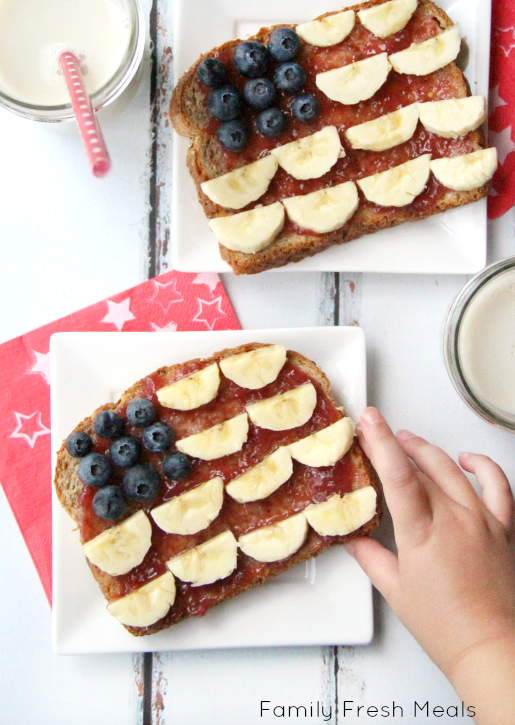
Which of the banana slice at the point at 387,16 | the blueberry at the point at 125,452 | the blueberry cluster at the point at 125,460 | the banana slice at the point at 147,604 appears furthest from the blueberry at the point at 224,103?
the banana slice at the point at 147,604

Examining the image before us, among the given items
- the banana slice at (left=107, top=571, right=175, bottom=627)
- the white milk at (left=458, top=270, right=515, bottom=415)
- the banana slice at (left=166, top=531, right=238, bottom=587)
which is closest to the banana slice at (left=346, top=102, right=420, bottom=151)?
the white milk at (left=458, top=270, right=515, bottom=415)

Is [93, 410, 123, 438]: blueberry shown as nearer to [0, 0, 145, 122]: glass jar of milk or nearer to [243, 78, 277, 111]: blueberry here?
[0, 0, 145, 122]: glass jar of milk

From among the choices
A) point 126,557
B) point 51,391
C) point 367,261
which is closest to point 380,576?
point 126,557

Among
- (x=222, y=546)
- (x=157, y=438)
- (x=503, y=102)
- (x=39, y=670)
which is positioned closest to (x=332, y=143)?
(x=503, y=102)

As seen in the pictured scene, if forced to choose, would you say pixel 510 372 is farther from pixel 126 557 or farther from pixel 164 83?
pixel 164 83

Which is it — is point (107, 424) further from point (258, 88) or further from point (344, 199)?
point (258, 88)

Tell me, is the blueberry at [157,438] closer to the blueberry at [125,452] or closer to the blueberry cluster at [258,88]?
the blueberry at [125,452]

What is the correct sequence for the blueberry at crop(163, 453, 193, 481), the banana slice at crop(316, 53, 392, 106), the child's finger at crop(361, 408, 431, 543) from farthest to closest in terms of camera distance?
1. the banana slice at crop(316, 53, 392, 106)
2. the blueberry at crop(163, 453, 193, 481)
3. the child's finger at crop(361, 408, 431, 543)
